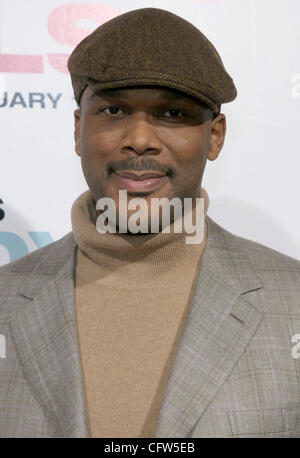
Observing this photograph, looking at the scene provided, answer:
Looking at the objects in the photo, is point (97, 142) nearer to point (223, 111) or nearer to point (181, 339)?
point (181, 339)

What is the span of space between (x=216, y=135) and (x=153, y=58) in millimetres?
247

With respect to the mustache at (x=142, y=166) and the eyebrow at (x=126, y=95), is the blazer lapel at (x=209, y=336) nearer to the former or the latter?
the mustache at (x=142, y=166)

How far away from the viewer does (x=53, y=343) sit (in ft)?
3.95

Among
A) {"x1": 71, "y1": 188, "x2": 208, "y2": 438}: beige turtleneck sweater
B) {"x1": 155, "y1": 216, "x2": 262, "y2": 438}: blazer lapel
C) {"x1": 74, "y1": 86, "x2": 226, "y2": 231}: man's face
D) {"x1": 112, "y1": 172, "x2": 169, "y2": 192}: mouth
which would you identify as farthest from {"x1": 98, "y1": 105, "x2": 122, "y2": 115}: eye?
{"x1": 155, "y1": 216, "x2": 262, "y2": 438}: blazer lapel

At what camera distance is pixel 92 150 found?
1.21 metres

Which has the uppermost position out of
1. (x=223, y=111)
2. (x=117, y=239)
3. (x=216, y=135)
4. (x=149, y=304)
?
(x=223, y=111)

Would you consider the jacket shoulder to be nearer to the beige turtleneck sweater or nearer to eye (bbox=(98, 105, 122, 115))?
the beige turtleneck sweater

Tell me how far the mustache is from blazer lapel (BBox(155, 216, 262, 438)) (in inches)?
7.8

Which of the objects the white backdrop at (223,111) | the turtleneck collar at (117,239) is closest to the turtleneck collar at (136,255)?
the turtleneck collar at (117,239)

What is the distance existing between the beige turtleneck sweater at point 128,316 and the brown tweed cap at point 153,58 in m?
0.24

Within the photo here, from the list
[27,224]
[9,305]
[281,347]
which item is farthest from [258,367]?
[27,224]

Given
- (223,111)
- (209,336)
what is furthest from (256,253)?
(223,111)

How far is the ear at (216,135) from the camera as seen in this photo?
1.31 metres

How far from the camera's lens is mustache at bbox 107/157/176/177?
1164 mm
